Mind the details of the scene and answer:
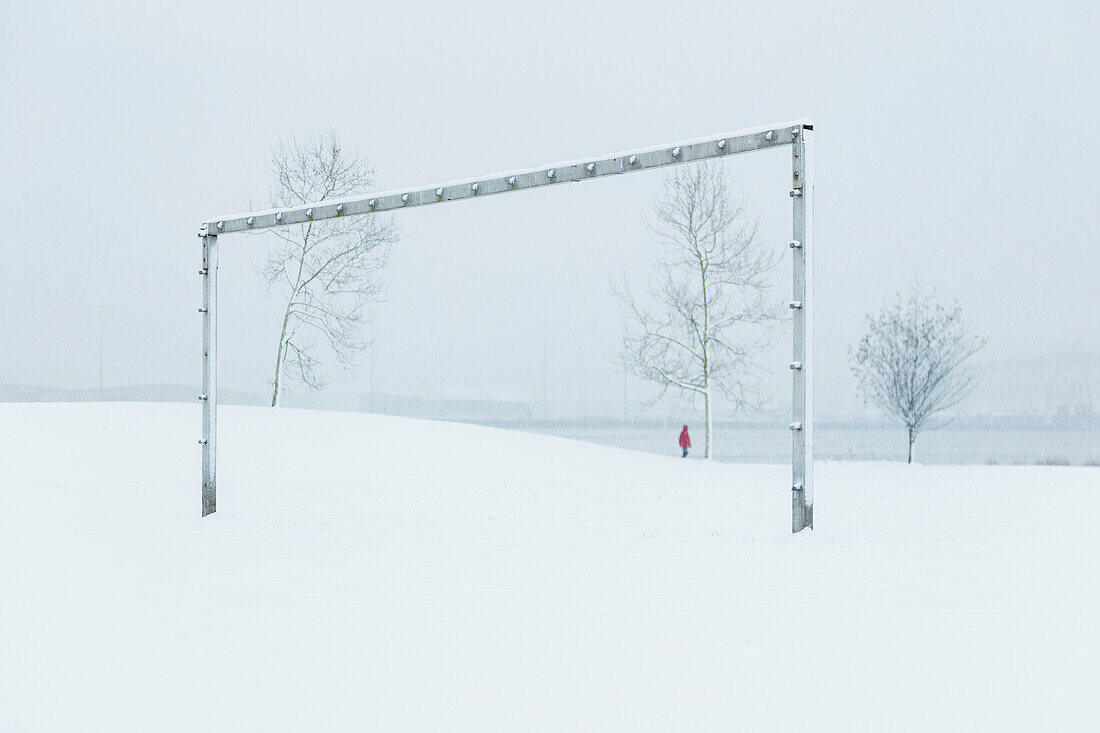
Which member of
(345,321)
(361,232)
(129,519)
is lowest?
(129,519)

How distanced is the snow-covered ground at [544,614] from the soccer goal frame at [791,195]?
96cm

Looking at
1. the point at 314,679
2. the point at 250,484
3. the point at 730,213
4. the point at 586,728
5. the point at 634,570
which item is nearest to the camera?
the point at 586,728

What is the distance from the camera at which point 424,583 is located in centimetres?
795

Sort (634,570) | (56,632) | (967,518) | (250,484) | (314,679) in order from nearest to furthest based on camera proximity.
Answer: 1. (314,679)
2. (56,632)
3. (634,570)
4. (967,518)
5. (250,484)

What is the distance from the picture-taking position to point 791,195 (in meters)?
10.4

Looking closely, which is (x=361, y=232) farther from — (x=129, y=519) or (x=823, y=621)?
(x=823, y=621)

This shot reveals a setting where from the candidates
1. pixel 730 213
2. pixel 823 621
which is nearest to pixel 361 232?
pixel 730 213

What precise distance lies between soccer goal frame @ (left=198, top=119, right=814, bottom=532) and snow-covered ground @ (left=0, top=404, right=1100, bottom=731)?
3.14 ft

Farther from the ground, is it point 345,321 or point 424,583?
point 345,321

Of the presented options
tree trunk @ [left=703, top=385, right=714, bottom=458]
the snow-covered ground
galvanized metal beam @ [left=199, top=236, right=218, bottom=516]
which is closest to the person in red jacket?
tree trunk @ [left=703, top=385, right=714, bottom=458]

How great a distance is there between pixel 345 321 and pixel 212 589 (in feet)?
74.4

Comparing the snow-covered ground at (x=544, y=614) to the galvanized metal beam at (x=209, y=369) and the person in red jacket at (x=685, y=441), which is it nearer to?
the galvanized metal beam at (x=209, y=369)

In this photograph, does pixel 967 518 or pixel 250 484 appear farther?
pixel 250 484

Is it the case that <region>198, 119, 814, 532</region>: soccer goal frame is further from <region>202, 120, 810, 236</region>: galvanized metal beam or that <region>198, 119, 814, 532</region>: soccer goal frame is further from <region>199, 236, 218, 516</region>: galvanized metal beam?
<region>199, 236, 218, 516</region>: galvanized metal beam
